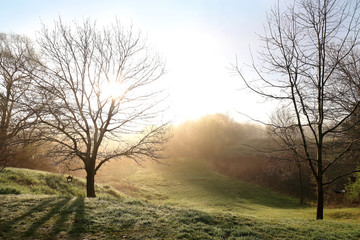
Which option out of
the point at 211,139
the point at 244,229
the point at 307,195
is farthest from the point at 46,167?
the point at 211,139

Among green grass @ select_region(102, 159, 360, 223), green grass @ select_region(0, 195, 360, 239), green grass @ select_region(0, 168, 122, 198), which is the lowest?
green grass @ select_region(102, 159, 360, 223)

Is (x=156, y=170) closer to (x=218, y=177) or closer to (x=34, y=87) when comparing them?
(x=218, y=177)

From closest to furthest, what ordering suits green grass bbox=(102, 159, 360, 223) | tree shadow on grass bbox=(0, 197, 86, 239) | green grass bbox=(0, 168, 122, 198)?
tree shadow on grass bbox=(0, 197, 86, 239) < green grass bbox=(0, 168, 122, 198) < green grass bbox=(102, 159, 360, 223)

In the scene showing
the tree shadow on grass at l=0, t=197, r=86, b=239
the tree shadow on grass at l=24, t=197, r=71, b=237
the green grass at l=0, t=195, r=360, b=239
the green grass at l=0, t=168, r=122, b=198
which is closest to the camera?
the tree shadow on grass at l=0, t=197, r=86, b=239

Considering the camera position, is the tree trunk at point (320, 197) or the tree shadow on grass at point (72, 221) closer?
the tree shadow on grass at point (72, 221)

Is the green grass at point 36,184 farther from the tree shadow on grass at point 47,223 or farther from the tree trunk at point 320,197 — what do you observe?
the tree trunk at point 320,197

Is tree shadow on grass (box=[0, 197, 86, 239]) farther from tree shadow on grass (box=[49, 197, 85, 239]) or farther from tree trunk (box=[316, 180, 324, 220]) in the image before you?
tree trunk (box=[316, 180, 324, 220])

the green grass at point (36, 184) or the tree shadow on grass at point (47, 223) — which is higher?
the tree shadow on grass at point (47, 223)

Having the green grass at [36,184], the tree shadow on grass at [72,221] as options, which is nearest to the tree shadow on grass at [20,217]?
the tree shadow on grass at [72,221]

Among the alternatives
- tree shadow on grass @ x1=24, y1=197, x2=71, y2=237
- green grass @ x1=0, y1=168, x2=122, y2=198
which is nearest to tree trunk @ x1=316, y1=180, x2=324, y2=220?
tree shadow on grass @ x1=24, y1=197, x2=71, y2=237

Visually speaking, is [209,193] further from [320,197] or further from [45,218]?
[45,218]

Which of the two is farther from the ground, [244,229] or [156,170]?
[244,229]

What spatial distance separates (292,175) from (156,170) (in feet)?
74.9

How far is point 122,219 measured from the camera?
6.87 m
